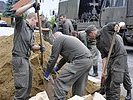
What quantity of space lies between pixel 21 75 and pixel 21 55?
13.5 inches

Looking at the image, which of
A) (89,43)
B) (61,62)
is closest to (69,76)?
(61,62)

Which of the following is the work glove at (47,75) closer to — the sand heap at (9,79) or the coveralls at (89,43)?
the sand heap at (9,79)

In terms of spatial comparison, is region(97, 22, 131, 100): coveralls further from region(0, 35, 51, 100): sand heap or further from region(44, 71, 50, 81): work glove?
region(0, 35, 51, 100): sand heap

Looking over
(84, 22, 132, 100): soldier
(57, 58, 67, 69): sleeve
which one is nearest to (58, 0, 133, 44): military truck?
(84, 22, 132, 100): soldier

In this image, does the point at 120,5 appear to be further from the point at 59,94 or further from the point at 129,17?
the point at 59,94

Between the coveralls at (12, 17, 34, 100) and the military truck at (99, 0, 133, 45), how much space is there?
11.8 m

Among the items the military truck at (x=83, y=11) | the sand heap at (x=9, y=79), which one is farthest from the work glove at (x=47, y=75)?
the military truck at (x=83, y=11)

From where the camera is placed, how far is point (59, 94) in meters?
6.78

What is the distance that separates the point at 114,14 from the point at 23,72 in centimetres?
1385

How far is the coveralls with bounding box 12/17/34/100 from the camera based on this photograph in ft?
22.4

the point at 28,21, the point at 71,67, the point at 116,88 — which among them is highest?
the point at 28,21

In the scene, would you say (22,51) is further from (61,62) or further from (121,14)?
(121,14)

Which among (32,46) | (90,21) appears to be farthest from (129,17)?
(32,46)

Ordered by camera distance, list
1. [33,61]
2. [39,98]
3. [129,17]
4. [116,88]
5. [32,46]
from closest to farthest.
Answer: [39,98]
[32,46]
[116,88]
[33,61]
[129,17]
